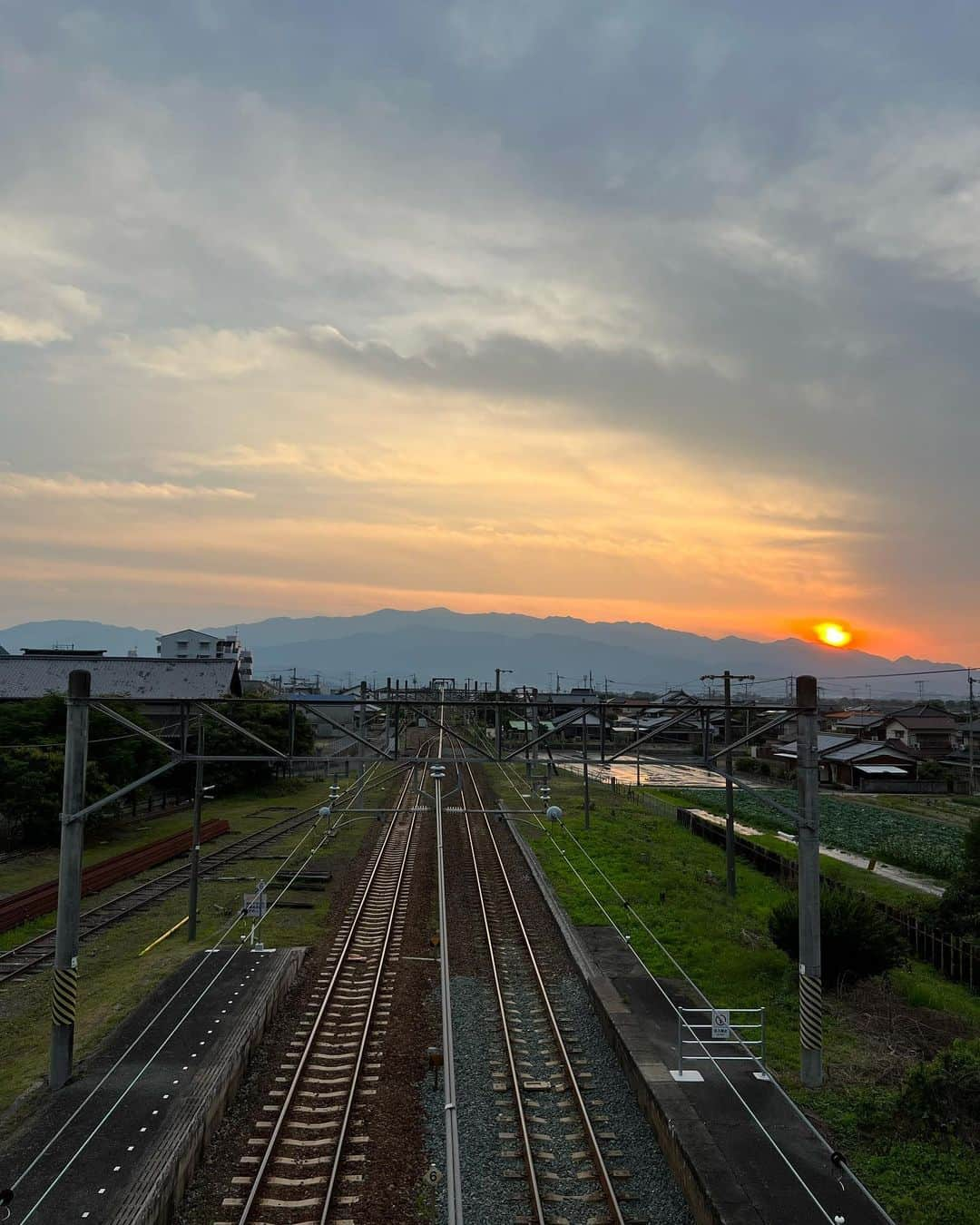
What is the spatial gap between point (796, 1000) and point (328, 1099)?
10149 mm

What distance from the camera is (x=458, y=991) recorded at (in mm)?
18359

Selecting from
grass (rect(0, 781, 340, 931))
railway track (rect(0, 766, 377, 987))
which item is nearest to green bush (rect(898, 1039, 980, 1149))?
railway track (rect(0, 766, 377, 987))

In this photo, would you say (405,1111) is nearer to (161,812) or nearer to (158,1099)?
(158,1099)

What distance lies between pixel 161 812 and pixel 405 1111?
36.2 metres

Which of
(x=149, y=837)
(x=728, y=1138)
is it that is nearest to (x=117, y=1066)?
(x=728, y=1138)

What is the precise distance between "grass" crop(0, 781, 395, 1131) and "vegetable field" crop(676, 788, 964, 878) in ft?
56.0

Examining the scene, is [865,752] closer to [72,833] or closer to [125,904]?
[125,904]

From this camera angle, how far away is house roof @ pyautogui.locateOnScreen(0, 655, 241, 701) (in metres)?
55.1

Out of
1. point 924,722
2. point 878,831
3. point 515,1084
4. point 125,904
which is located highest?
point 924,722

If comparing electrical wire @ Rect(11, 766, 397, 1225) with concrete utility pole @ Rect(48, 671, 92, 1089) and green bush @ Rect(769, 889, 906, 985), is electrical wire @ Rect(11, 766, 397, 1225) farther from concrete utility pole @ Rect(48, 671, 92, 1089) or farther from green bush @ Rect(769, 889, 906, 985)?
green bush @ Rect(769, 889, 906, 985)

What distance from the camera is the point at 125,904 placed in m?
26.7

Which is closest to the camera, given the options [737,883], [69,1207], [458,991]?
[69,1207]

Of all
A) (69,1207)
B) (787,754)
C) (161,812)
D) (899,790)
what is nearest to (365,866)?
(161,812)

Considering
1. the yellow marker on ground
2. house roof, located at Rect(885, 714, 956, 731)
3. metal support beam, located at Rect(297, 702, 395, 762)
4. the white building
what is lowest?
the yellow marker on ground
